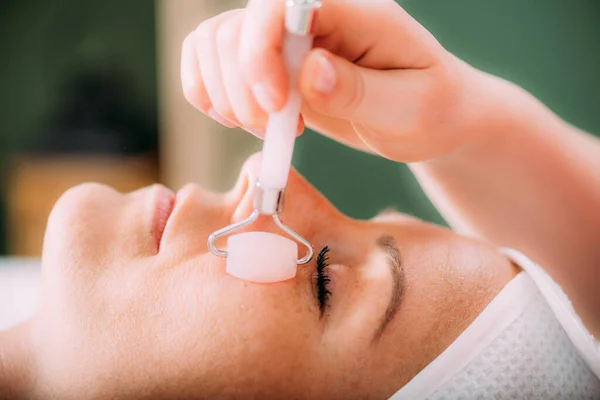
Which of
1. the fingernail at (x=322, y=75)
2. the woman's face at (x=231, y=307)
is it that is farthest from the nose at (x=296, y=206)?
the fingernail at (x=322, y=75)

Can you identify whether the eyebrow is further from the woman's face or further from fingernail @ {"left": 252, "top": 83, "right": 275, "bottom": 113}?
fingernail @ {"left": 252, "top": 83, "right": 275, "bottom": 113}

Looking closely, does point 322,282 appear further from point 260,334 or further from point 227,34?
point 227,34

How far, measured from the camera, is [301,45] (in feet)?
1.70

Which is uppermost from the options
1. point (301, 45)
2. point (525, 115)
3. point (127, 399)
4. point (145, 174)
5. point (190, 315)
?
point (301, 45)

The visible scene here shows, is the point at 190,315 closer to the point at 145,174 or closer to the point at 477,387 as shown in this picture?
the point at 477,387

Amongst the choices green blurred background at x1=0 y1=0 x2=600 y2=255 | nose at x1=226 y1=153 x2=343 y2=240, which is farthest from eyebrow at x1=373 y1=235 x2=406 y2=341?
green blurred background at x1=0 y1=0 x2=600 y2=255

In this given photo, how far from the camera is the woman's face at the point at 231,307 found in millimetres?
617

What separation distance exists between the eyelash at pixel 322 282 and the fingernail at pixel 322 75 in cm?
23

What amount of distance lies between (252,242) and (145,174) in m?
1.39

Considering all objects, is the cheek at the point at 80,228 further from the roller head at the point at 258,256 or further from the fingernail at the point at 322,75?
the fingernail at the point at 322,75

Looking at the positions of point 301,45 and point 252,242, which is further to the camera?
point 252,242

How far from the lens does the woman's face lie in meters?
0.62

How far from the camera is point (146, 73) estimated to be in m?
1.91

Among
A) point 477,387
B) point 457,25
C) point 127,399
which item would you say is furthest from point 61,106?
point 477,387
